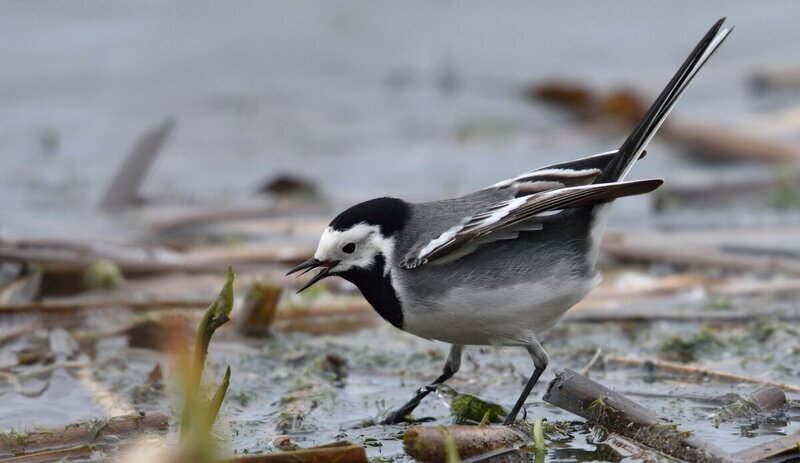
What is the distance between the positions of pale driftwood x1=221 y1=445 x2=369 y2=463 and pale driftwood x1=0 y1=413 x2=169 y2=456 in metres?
0.92

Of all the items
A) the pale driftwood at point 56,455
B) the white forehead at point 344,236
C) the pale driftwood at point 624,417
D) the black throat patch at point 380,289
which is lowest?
the pale driftwood at point 624,417

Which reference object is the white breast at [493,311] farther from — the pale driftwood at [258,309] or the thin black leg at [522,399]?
the pale driftwood at [258,309]

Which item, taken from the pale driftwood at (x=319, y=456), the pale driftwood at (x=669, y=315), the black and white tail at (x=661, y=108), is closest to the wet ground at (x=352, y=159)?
the pale driftwood at (x=669, y=315)

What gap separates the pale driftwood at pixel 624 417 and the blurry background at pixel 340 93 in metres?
4.77

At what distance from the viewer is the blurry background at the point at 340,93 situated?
1127 cm

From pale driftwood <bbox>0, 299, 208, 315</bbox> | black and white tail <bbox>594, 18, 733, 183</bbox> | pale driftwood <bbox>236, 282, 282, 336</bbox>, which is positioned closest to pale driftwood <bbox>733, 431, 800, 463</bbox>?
black and white tail <bbox>594, 18, 733, 183</bbox>

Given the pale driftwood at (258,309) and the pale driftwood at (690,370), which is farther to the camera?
the pale driftwood at (258,309)

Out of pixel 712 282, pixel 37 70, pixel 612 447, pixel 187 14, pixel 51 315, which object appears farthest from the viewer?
pixel 187 14

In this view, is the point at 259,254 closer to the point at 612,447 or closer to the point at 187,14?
the point at 612,447

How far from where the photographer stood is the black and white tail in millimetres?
4785

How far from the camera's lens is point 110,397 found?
5.13m

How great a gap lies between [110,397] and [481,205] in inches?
68.0

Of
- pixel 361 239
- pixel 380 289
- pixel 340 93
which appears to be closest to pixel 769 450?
pixel 380 289

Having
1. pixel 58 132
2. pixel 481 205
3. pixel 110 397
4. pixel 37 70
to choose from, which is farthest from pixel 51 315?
pixel 37 70
